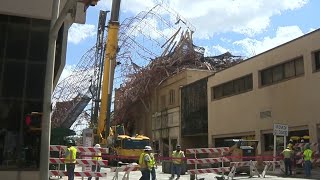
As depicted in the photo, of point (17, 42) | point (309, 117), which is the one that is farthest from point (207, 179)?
point (17, 42)

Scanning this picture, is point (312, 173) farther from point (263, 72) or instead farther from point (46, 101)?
point (46, 101)

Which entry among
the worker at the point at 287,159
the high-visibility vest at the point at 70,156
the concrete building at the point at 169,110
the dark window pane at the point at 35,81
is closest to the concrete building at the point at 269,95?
the worker at the point at 287,159

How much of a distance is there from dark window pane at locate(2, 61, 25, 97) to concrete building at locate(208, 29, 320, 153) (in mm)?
18802

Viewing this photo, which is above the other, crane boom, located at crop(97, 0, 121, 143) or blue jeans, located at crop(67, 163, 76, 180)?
crane boom, located at crop(97, 0, 121, 143)

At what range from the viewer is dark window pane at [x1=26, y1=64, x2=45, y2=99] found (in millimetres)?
15227

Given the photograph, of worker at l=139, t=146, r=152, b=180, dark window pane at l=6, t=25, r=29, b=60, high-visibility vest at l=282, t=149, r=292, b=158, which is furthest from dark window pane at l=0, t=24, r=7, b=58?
high-visibility vest at l=282, t=149, r=292, b=158

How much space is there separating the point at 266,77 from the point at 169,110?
19.6 metres

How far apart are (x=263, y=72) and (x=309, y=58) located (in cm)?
589

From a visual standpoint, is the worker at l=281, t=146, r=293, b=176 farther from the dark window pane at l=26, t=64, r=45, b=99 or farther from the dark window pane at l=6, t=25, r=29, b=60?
the dark window pane at l=6, t=25, r=29, b=60

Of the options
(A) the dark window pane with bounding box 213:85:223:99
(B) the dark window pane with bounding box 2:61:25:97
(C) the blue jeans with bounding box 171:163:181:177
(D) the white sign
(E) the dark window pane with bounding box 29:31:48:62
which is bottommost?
(C) the blue jeans with bounding box 171:163:181:177

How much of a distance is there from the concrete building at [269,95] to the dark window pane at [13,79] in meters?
18.8

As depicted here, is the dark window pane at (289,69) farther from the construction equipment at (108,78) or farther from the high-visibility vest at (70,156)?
the high-visibility vest at (70,156)

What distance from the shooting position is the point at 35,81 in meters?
15.3

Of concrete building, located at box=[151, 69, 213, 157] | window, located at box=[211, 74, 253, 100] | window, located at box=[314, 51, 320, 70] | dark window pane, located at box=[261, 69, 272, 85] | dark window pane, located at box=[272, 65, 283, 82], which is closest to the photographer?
A: window, located at box=[314, 51, 320, 70]
